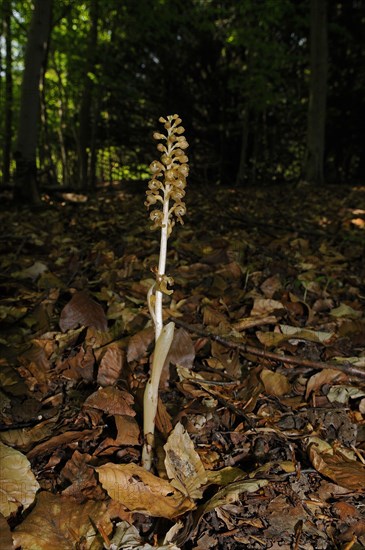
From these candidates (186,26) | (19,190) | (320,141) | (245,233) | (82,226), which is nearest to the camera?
(245,233)

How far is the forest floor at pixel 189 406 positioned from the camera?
1.20m

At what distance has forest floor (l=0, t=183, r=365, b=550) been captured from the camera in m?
1.20

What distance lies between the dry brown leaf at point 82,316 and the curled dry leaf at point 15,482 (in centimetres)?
96

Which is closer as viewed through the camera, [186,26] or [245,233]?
[245,233]

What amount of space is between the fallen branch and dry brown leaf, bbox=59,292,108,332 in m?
0.44

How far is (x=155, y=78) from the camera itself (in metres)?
14.7

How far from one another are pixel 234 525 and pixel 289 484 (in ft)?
0.82

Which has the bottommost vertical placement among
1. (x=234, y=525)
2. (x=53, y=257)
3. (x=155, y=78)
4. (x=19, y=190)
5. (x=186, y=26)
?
(x=234, y=525)

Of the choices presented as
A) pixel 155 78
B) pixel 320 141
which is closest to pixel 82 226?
pixel 320 141

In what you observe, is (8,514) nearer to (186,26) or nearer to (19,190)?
(19,190)

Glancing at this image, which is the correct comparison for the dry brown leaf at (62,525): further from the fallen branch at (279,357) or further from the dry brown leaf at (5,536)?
the fallen branch at (279,357)

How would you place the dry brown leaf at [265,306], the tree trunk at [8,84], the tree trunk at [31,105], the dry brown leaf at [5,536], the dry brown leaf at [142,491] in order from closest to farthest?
the dry brown leaf at [5,536]
the dry brown leaf at [142,491]
the dry brown leaf at [265,306]
the tree trunk at [31,105]
the tree trunk at [8,84]

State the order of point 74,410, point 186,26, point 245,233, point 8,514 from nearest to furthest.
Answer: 1. point 8,514
2. point 74,410
3. point 245,233
4. point 186,26

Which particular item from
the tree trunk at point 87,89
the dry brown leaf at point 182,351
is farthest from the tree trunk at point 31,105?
the dry brown leaf at point 182,351
